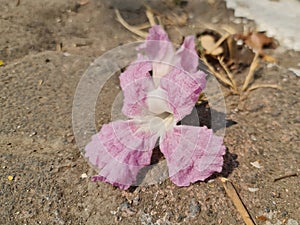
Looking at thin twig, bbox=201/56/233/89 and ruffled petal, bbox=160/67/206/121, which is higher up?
ruffled petal, bbox=160/67/206/121

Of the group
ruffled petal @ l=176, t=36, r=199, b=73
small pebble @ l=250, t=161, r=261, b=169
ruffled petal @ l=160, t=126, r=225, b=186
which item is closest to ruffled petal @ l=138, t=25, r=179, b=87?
ruffled petal @ l=176, t=36, r=199, b=73

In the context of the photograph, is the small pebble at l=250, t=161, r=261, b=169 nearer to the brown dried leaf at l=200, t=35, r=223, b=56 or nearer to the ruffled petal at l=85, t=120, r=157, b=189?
the ruffled petal at l=85, t=120, r=157, b=189

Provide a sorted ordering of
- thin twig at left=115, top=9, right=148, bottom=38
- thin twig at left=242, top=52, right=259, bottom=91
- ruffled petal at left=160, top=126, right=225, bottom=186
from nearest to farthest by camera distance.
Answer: ruffled petal at left=160, top=126, right=225, bottom=186
thin twig at left=242, top=52, right=259, bottom=91
thin twig at left=115, top=9, right=148, bottom=38

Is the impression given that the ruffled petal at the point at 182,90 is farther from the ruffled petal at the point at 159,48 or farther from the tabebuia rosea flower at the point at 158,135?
the ruffled petal at the point at 159,48

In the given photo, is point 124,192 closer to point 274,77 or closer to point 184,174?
point 184,174

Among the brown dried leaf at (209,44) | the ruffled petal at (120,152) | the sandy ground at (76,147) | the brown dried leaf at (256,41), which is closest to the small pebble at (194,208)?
the sandy ground at (76,147)

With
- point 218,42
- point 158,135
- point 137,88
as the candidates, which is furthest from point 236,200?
point 218,42
